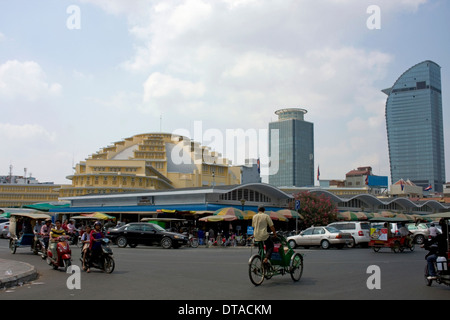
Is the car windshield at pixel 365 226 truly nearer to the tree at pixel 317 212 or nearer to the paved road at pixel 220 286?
the tree at pixel 317 212

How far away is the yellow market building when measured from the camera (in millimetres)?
74625

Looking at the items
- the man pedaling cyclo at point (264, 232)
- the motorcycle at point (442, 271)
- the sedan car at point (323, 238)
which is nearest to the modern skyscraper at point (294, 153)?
the sedan car at point (323, 238)

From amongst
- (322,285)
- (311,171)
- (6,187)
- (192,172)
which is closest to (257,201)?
(322,285)

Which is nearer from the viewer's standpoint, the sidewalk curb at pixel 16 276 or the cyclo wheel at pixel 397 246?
the sidewalk curb at pixel 16 276

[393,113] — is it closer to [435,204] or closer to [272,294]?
[435,204]

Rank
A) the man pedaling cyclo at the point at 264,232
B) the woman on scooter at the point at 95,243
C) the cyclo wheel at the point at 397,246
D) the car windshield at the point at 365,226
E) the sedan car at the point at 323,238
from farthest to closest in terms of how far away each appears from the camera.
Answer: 1. the car windshield at the point at 365,226
2. the sedan car at the point at 323,238
3. the cyclo wheel at the point at 397,246
4. the woman on scooter at the point at 95,243
5. the man pedaling cyclo at the point at 264,232

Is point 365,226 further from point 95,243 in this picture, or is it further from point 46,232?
point 95,243

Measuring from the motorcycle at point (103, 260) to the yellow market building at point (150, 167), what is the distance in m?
59.7

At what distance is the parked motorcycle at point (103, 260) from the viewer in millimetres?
13734

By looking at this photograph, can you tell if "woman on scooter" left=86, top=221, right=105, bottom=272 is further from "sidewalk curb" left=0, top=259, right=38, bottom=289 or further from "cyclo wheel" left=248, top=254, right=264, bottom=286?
"cyclo wheel" left=248, top=254, right=264, bottom=286

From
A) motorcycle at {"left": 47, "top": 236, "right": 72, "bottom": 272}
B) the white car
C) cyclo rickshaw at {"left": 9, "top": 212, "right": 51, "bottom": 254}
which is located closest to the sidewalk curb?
motorcycle at {"left": 47, "top": 236, "right": 72, "bottom": 272}

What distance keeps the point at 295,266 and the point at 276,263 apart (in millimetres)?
638

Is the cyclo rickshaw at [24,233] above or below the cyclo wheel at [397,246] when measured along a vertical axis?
above

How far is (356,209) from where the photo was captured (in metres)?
60.0
